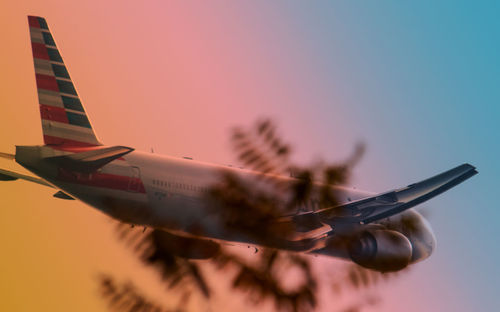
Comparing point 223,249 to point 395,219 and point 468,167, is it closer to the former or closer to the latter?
point 468,167

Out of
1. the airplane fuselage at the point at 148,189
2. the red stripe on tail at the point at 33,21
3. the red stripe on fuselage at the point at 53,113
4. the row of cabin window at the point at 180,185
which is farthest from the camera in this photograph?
the red stripe on tail at the point at 33,21

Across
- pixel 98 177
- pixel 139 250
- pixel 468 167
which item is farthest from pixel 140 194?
pixel 468 167

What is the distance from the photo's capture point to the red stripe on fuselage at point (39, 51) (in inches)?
1225

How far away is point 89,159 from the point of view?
27.5 m

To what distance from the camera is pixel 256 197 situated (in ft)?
79.1

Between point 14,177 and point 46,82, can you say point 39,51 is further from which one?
point 14,177

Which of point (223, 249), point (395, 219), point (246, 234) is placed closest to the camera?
point (223, 249)

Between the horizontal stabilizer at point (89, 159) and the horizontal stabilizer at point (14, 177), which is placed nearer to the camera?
the horizontal stabilizer at point (89, 159)

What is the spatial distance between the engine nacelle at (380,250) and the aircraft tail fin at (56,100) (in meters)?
12.5

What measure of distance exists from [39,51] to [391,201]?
1702 cm

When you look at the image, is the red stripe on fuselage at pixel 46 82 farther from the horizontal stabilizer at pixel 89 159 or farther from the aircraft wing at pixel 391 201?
the aircraft wing at pixel 391 201

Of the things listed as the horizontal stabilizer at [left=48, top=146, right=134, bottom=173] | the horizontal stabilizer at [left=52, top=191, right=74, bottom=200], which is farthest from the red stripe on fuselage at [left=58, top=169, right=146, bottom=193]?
the horizontal stabilizer at [left=52, top=191, right=74, bottom=200]

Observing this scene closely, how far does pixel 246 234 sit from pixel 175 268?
434 inches

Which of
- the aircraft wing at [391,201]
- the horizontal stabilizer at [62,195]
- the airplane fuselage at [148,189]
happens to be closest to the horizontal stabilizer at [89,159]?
the airplane fuselage at [148,189]
